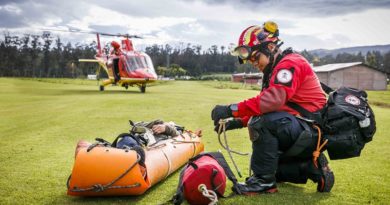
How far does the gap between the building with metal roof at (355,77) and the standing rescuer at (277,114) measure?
78.4m

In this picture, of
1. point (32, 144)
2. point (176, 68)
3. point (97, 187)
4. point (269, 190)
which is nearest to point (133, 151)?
point (97, 187)

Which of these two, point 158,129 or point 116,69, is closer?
point 158,129

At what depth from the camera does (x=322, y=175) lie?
555 cm

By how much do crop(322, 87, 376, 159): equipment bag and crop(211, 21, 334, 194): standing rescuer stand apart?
21cm

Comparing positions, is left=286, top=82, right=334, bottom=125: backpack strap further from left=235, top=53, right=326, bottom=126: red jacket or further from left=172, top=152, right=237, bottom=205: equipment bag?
left=172, top=152, right=237, bottom=205: equipment bag

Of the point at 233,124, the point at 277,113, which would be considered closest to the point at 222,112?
the point at 233,124

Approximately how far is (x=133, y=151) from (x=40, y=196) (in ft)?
4.59

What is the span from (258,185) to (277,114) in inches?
38.6

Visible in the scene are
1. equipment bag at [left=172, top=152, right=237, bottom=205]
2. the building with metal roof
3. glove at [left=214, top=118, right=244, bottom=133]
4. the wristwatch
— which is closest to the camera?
equipment bag at [left=172, top=152, right=237, bottom=205]

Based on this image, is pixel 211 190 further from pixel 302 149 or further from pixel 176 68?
pixel 176 68

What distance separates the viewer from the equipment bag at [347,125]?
5.17 m

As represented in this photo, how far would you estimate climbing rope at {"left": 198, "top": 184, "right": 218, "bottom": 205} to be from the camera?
4789 millimetres

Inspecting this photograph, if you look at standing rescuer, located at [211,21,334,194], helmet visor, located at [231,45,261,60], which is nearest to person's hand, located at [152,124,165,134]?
standing rescuer, located at [211,21,334,194]

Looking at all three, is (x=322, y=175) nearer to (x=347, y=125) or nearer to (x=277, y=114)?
(x=347, y=125)
